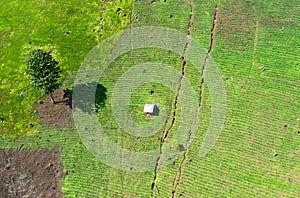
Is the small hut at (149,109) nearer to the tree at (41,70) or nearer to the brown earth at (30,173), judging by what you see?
the tree at (41,70)

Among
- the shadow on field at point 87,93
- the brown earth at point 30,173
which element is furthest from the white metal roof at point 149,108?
the brown earth at point 30,173

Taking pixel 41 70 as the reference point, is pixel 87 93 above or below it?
above

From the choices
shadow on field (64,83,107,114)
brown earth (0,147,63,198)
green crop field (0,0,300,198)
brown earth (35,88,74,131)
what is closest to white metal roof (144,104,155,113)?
green crop field (0,0,300,198)

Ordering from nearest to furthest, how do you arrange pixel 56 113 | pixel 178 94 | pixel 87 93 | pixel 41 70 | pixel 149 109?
1. pixel 41 70
2. pixel 149 109
3. pixel 178 94
4. pixel 56 113
5. pixel 87 93

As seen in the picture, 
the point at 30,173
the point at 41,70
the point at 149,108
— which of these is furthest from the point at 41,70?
the point at 149,108

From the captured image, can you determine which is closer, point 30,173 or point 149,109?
point 149,109

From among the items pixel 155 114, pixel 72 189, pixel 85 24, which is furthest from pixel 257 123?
pixel 85 24

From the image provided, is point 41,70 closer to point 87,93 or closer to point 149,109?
point 87,93
